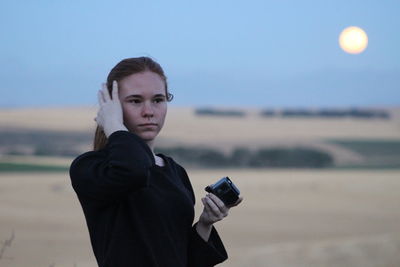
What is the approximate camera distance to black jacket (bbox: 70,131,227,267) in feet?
7.77

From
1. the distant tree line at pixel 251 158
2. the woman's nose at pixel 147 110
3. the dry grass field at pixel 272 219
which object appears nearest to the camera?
the woman's nose at pixel 147 110

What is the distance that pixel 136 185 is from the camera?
2359 mm

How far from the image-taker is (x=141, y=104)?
2.60 meters

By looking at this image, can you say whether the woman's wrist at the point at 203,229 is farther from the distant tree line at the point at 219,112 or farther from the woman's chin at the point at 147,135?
the distant tree line at the point at 219,112

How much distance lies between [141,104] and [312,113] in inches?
2921

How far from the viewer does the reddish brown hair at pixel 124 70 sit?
2.62 m

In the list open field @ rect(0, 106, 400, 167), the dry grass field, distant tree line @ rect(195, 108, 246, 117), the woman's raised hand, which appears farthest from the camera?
distant tree line @ rect(195, 108, 246, 117)

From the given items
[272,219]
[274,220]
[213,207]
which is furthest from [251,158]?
[213,207]

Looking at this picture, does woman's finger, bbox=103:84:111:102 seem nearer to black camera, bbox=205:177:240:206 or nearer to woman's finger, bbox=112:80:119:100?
woman's finger, bbox=112:80:119:100

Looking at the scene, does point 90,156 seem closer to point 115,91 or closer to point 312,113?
point 115,91

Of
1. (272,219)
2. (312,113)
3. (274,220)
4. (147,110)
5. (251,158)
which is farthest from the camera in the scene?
(312,113)

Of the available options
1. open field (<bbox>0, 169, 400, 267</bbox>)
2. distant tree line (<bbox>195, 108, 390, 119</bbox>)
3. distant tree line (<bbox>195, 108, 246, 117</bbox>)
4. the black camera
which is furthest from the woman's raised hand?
distant tree line (<bbox>195, 108, 390, 119</bbox>)

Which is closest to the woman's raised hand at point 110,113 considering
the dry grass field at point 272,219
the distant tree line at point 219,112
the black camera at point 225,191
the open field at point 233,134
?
the black camera at point 225,191

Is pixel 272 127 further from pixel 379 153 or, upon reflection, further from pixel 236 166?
pixel 236 166
